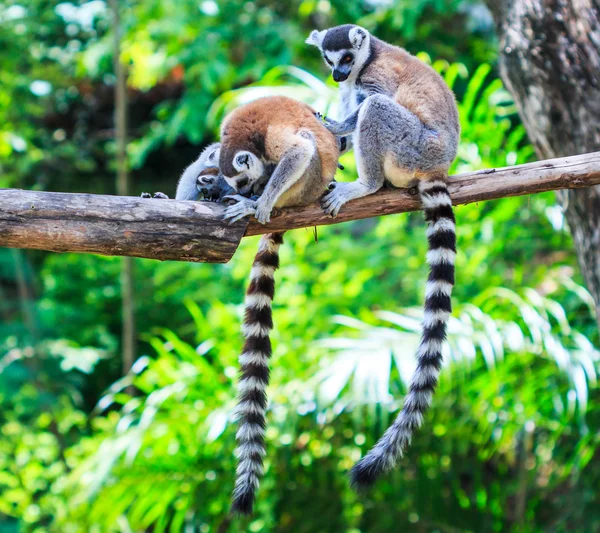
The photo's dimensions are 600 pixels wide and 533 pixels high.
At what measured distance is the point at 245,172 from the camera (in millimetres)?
3492

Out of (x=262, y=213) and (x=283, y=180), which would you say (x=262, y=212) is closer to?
(x=262, y=213)

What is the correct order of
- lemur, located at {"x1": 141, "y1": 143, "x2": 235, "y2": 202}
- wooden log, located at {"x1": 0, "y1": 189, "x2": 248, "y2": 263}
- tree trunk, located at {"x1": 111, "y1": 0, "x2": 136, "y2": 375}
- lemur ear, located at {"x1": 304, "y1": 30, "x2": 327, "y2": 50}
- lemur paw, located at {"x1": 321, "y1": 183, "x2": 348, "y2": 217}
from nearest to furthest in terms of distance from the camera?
wooden log, located at {"x1": 0, "y1": 189, "x2": 248, "y2": 263} → lemur paw, located at {"x1": 321, "y1": 183, "x2": 348, "y2": 217} → lemur, located at {"x1": 141, "y1": 143, "x2": 235, "y2": 202} → lemur ear, located at {"x1": 304, "y1": 30, "x2": 327, "y2": 50} → tree trunk, located at {"x1": 111, "y1": 0, "x2": 136, "y2": 375}

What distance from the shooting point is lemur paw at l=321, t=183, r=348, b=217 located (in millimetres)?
3408

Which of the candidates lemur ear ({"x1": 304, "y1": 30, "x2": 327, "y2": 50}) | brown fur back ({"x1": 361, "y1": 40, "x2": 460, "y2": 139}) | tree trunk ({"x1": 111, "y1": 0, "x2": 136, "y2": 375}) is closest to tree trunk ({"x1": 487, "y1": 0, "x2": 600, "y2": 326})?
brown fur back ({"x1": 361, "y1": 40, "x2": 460, "y2": 139})

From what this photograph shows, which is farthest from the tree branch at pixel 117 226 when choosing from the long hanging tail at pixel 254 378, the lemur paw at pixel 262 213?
the long hanging tail at pixel 254 378

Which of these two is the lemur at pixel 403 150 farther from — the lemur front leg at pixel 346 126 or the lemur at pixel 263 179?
the lemur at pixel 263 179

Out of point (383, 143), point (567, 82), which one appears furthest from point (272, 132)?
point (567, 82)

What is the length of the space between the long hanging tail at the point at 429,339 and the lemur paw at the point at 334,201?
1.40ft

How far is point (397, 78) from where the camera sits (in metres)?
3.96

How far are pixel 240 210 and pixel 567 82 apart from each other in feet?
6.68

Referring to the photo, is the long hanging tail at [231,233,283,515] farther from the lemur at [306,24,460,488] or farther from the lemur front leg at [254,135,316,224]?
the lemur at [306,24,460,488]

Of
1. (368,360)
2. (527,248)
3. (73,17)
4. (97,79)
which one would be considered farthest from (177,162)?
(368,360)

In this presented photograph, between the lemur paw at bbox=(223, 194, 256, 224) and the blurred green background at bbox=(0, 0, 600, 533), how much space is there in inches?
64.7

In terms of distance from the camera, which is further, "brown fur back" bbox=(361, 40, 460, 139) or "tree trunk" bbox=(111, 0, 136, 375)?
"tree trunk" bbox=(111, 0, 136, 375)
